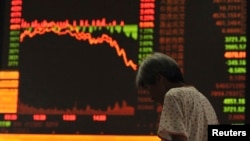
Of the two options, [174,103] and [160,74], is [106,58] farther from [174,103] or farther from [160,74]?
[174,103]

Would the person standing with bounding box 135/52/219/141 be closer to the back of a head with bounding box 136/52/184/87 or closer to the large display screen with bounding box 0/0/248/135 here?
the back of a head with bounding box 136/52/184/87

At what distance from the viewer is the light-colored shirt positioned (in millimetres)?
1839

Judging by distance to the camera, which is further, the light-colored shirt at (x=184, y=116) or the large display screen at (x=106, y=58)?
the large display screen at (x=106, y=58)

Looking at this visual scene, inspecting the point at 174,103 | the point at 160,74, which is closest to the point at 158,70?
the point at 160,74

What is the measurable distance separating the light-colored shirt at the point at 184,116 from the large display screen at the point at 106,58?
3.58 ft

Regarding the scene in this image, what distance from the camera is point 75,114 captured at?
3.15 m

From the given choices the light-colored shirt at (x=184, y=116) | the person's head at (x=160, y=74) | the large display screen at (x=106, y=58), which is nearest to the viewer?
the light-colored shirt at (x=184, y=116)

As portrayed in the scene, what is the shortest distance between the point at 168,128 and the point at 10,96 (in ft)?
5.11

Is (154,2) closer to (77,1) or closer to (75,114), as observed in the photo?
(77,1)

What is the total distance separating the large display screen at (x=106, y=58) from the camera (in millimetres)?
3012

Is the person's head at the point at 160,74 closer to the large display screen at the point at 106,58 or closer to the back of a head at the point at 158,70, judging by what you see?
the back of a head at the point at 158,70

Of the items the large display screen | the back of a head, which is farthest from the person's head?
the large display screen

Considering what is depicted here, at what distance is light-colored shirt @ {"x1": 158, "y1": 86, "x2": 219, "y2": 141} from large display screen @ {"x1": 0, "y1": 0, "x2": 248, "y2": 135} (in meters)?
1.09

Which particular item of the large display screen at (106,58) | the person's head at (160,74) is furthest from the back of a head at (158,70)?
the large display screen at (106,58)
